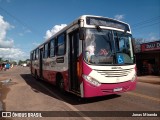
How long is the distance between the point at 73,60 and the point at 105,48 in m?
1.58

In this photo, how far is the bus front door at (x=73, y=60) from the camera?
26.1ft

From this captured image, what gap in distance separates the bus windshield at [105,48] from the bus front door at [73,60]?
795mm

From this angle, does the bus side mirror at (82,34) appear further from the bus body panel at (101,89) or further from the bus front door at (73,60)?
the bus body panel at (101,89)

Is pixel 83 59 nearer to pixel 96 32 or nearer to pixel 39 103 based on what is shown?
pixel 96 32

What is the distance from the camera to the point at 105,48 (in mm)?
7535

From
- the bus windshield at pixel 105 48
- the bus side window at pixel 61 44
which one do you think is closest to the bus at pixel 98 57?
the bus windshield at pixel 105 48

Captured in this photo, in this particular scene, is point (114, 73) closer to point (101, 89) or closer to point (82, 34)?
point (101, 89)

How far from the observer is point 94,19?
7.81 metres

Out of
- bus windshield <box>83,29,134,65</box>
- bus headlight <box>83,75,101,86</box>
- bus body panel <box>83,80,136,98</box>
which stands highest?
bus windshield <box>83,29,134,65</box>

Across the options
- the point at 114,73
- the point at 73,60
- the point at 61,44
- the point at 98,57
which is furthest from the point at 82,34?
the point at 61,44

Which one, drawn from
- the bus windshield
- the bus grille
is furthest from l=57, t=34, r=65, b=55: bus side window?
the bus grille

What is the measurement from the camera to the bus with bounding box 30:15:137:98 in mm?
7156

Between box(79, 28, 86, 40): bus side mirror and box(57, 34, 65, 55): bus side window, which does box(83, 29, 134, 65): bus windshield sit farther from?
box(57, 34, 65, 55): bus side window

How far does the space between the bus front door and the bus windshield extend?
2.61 ft
